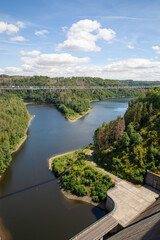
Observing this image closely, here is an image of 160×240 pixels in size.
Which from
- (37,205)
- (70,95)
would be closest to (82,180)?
(37,205)

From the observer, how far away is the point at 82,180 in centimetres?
2988

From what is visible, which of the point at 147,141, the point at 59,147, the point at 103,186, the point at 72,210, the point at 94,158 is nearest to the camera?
the point at 72,210

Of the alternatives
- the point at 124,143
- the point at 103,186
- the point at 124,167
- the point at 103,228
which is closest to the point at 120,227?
the point at 103,228

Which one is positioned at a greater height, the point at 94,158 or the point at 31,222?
the point at 94,158

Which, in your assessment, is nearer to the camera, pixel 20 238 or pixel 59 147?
pixel 20 238

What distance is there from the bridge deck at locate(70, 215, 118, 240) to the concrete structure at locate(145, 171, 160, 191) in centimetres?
1018

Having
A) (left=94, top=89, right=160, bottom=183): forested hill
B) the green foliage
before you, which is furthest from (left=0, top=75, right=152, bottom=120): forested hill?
the green foliage

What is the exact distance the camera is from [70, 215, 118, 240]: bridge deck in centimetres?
1905

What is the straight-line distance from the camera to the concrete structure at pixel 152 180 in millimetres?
27062

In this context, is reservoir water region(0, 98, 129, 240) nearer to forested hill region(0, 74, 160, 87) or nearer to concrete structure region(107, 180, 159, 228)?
concrete structure region(107, 180, 159, 228)

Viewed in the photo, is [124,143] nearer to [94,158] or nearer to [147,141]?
[147,141]

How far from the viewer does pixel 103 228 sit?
66.2 feet

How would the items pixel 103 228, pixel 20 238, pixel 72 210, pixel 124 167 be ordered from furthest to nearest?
pixel 124 167 → pixel 72 210 → pixel 20 238 → pixel 103 228

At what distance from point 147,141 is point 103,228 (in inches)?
763
